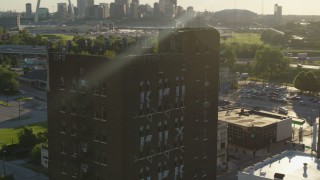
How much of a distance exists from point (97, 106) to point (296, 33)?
6022 inches

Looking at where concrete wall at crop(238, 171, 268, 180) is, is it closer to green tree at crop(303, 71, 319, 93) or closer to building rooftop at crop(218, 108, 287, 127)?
building rooftop at crop(218, 108, 287, 127)

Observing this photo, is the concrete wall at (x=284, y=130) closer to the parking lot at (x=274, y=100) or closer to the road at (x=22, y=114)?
the parking lot at (x=274, y=100)

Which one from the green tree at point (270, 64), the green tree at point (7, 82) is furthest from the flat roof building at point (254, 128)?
the green tree at point (270, 64)

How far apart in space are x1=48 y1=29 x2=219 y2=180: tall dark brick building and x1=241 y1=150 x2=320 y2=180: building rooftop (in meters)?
4.63

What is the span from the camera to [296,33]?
6422 inches

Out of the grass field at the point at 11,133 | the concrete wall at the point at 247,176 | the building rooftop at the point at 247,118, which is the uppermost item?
the concrete wall at the point at 247,176

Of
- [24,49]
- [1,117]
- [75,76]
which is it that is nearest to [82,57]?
[75,76]

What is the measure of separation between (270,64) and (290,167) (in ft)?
190

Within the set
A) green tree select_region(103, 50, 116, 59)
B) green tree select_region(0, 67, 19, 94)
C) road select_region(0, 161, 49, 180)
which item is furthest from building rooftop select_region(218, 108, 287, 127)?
green tree select_region(0, 67, 19, 94)

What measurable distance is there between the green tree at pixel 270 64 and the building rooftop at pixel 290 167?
5480 centimetres

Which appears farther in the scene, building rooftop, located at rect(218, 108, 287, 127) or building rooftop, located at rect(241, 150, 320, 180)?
building rooftop, located at rect(218, 108, 287, 127)

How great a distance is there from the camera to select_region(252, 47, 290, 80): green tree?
81.9 meters

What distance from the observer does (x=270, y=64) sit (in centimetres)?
8250

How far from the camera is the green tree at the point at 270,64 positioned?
81.9 metres
